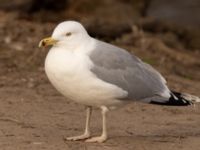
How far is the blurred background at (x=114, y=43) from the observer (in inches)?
292

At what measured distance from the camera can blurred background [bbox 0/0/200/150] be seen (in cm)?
741

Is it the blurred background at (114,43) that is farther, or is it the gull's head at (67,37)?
the blurred background at (114,43)

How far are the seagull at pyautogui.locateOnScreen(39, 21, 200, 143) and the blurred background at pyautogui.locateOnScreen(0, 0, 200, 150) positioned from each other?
410mm

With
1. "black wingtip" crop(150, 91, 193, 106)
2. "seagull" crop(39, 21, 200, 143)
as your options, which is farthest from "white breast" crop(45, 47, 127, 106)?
"black wingtip" crop(150, 91, 193, 106)

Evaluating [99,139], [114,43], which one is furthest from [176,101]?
[114,43]

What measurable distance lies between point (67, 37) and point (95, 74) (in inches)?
16.8

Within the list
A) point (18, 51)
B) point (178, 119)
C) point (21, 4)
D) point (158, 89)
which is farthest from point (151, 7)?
point (158, 89)

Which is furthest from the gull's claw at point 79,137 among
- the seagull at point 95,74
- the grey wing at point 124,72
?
the grey wing at point 124,72

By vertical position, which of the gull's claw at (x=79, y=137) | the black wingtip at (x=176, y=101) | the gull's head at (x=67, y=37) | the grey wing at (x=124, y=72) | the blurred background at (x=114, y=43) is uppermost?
the gull's head at (x=67, y=37)

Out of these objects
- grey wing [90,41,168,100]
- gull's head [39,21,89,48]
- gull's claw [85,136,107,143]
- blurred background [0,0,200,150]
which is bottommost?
blurred background [0,0,200,150]

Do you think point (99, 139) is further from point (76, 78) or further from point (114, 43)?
point (114, 43)

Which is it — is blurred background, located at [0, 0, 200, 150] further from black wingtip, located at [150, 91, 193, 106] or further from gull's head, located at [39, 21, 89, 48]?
gull's head, located at [39, 21, 89, 48]

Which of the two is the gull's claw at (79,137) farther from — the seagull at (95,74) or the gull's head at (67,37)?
the gull's head at (67,37)

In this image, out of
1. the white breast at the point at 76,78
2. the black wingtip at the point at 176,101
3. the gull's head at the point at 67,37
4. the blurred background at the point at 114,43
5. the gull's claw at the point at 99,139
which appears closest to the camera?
the white breast at the point at 76,78
